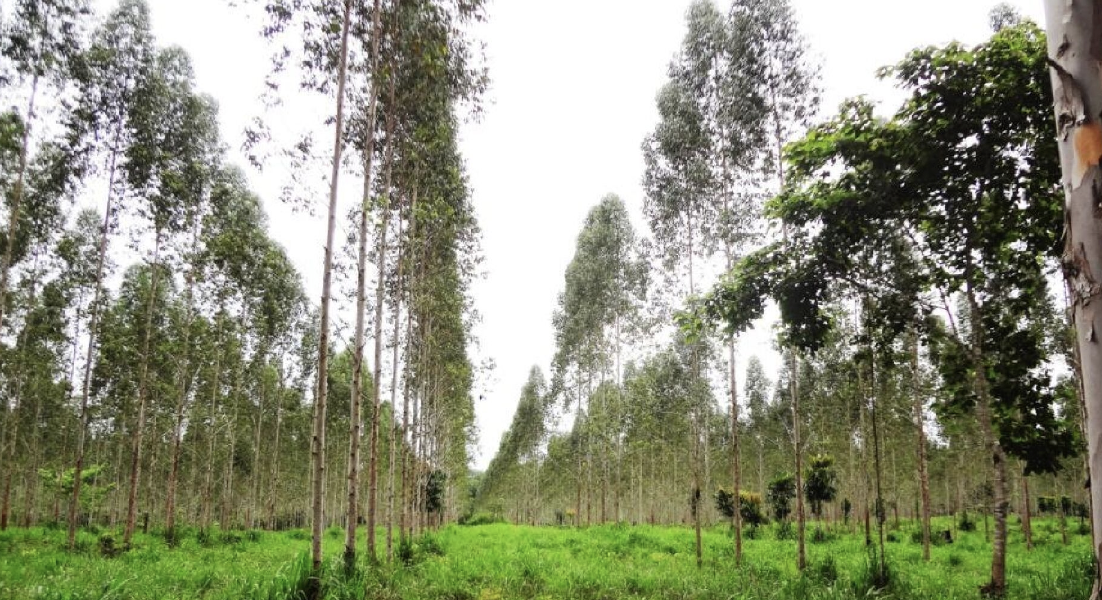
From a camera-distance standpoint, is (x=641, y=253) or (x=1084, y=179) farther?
(x=641, y=253)

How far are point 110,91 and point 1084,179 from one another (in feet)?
68.6

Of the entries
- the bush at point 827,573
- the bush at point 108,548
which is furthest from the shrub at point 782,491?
the bush at point 108,548

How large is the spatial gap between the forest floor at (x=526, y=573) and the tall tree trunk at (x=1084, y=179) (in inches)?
325

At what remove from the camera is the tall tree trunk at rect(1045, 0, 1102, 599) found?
1609mm

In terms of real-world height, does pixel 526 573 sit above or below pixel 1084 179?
below

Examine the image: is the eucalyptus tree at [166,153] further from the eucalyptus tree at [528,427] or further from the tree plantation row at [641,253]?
the eucalyptus tree at [528,427]

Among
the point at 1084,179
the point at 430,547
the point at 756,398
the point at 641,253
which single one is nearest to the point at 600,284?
the point at 641,253

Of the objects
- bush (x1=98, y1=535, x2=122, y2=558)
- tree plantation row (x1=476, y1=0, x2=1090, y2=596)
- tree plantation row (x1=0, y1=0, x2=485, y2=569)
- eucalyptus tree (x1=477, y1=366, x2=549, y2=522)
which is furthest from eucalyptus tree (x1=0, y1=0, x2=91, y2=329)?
eucalyptus tree (x1=477, y1=366, x2=549, y2=522)

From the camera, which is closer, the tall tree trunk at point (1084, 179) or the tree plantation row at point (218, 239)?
the tall tree trunk at point (1084, 179)

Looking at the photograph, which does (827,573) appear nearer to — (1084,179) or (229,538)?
(1084,179)

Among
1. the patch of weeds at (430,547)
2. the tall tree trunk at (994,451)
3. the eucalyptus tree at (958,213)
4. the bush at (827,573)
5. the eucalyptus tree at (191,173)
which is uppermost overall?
the eucalyptus tree at (191,173)

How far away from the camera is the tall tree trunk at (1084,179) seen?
5.28 ft

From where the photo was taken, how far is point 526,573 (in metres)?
12.2

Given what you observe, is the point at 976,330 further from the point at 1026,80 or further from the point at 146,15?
the point at 146,15
